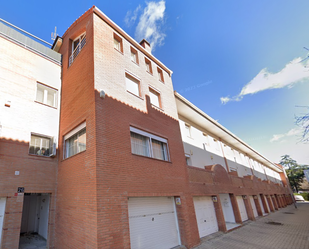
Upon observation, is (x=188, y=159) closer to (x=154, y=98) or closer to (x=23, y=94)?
(x=154, y=98)

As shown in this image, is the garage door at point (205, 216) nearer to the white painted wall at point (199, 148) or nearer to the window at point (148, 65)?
the white painted wall at point (199, 148)

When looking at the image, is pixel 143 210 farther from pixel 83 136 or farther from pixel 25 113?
pixel 25 113

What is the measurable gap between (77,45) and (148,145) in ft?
20.1

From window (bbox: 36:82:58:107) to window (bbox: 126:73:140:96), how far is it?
12.7 ft

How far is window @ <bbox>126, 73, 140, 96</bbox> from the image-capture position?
8.33 m

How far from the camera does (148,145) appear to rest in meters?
7.91

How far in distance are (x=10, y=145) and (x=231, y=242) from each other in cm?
1081

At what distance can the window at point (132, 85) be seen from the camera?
8328mm

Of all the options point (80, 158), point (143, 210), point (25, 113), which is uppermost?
point (25, 113)

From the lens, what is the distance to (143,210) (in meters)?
6.81

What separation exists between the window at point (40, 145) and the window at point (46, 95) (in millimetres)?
1784

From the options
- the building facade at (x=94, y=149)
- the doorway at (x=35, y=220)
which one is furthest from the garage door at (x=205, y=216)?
the doorway at (x=35, y=220)

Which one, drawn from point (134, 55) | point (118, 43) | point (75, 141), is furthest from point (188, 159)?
point (118, 43)

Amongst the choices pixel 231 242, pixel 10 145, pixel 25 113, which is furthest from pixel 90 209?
pixel 231 242
